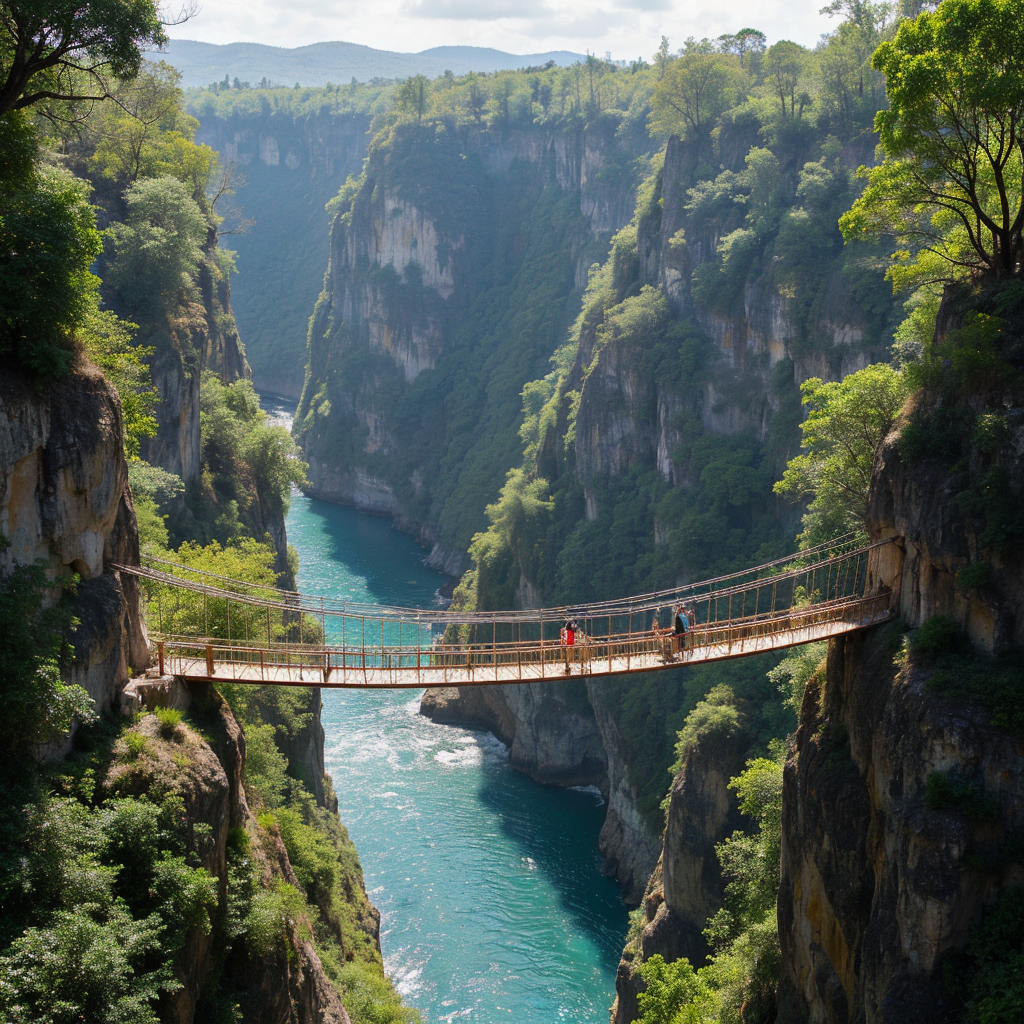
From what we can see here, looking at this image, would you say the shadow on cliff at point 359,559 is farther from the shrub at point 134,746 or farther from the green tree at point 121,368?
the shrub at point 134,746

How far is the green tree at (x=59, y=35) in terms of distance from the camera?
1664cm

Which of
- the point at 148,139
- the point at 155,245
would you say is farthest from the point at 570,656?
the point at 148,139

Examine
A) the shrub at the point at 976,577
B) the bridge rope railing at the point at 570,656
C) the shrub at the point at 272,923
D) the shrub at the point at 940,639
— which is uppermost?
the shrub at the point at 976,577

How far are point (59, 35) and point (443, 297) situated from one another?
3466 inches

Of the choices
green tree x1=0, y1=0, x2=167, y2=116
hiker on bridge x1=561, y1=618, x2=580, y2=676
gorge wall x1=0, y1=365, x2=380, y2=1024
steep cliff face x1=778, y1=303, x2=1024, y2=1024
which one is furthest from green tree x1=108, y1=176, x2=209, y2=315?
steep cliff face x1=778, y1=303, x2=1024, y2=1024

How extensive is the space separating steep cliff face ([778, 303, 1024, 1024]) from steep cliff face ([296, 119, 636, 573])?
69.9 m

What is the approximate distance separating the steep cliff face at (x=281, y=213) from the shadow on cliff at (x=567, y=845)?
295 feet

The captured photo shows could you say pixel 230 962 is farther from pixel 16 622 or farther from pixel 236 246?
pixel 236 246

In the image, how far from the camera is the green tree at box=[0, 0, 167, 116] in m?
16.6

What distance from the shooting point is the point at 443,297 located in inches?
4102

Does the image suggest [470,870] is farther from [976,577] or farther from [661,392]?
[976,577]

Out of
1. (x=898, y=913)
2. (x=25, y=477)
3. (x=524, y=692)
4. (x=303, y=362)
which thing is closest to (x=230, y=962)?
(x=25, y=477)

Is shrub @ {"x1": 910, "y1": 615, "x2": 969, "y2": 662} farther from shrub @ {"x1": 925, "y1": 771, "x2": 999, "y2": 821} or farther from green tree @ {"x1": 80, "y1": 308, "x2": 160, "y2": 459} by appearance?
green tree @ {"x1": 80, "y1": 308, "x2": 160, "y2": 459}

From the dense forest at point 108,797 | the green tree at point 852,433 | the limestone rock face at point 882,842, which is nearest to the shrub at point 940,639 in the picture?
the limestone rock face at point 882,842
